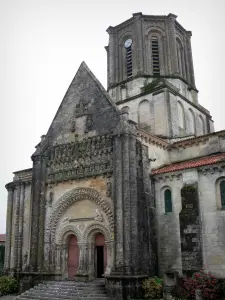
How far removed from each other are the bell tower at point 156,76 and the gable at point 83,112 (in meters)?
6.58

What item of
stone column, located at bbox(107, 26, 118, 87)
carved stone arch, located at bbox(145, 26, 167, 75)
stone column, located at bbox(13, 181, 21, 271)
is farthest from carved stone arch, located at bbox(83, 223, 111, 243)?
carved stone arch, located at bbox(145, 26, 167, 75)

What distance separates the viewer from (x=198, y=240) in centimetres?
2206

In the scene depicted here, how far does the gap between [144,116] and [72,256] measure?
14.1 meters

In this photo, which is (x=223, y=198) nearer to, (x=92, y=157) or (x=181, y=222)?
(x=181, y=222)

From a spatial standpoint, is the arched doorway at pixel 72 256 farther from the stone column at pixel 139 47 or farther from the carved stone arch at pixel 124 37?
the carved stone arch at pixel 124 37

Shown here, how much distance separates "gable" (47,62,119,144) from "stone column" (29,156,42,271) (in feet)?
8.19

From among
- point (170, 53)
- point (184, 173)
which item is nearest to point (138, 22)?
point (170, 53)

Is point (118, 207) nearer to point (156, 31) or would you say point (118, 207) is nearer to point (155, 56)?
point (155, 56)

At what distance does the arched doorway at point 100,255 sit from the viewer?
80.8 feet

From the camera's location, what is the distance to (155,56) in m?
35.1

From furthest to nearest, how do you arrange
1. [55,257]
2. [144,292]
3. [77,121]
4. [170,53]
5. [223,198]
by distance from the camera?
[170,53]
[77,121]
[55,257]
[223,198]
[144,292]

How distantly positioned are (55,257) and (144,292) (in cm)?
786

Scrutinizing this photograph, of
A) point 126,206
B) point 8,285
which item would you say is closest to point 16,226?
point 8,285

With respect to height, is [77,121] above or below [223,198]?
above
